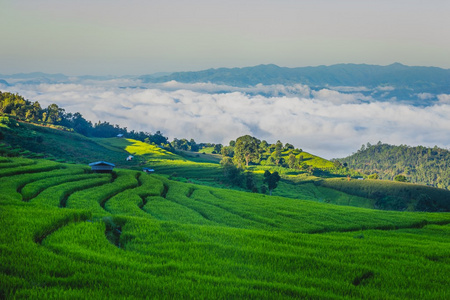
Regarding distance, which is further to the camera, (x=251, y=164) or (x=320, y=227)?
(x=251, y=164)

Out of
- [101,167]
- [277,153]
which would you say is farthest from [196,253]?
[277,153]

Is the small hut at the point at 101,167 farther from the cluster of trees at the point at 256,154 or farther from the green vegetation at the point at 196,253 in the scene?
the cluster of trees at the point at 256,154

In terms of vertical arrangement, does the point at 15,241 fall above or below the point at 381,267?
below

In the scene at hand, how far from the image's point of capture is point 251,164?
6476 inches

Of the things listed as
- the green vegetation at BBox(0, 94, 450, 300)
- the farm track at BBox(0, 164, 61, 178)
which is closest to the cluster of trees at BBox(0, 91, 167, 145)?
the farm track at BBox(0, 164, 61, 178)

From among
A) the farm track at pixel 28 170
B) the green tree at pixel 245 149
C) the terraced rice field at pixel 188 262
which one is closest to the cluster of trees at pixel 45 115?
the green tree at pixel 245 149

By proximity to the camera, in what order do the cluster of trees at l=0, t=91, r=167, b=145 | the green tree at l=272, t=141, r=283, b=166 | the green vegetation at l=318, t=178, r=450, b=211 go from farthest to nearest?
1. the green tree at l=272, t=141, r=283, b=166
2. the cluster of trees at l=0, t=91, r=167, b=145
3. the green vegetation at l=318, t=178, r=450, b=211

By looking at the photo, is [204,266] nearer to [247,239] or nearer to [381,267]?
[247,239]

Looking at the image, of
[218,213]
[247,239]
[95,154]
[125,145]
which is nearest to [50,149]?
[95,154]

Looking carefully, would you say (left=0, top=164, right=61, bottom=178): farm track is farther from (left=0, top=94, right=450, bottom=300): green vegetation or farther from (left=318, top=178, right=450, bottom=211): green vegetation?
(left=318, top=178, right=450, bottom=211): green vegetation

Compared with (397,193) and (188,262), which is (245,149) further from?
(188,262)

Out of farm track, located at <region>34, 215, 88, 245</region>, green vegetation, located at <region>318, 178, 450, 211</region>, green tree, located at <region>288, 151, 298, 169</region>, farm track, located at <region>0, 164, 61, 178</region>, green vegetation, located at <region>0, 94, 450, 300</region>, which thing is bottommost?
farm track, located at <region>0, 164, 61, 178</region>

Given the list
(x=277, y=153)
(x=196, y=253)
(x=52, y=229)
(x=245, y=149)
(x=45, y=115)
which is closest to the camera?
(x=196, y=253)

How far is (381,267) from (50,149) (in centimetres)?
9876
